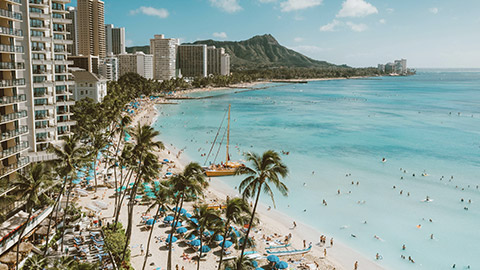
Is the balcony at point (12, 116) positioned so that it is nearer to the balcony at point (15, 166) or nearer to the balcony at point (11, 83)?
the balcony at point (11, 83)

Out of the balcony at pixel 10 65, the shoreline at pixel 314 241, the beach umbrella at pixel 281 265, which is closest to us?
the balcony at pixel 10 65

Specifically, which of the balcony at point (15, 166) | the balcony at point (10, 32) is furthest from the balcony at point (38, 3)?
the balcony at point (15, 166)

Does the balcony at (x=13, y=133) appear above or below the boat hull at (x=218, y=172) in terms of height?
above

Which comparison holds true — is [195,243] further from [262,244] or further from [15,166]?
[15,166]

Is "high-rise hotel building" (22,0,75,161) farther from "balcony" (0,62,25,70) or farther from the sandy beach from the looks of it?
the sandy beach

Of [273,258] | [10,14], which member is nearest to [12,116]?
[10,14]

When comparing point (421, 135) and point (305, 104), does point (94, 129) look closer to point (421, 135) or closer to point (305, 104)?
point (421, 135)

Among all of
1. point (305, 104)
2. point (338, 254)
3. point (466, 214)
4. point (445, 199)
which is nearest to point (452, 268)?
point (338, 254)
